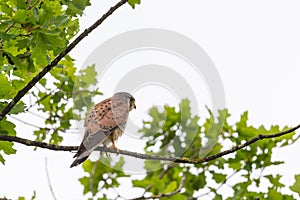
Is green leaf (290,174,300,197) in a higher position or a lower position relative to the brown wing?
higher

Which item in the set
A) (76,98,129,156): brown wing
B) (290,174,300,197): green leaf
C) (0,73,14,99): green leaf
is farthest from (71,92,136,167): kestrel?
(290,174,300,197): green leaf

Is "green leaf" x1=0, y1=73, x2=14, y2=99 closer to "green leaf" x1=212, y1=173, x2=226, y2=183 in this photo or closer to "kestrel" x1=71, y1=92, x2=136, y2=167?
"kestrel" x1=71, y1=92, x2=136, y2=167

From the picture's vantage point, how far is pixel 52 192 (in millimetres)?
8297

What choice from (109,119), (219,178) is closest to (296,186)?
(219,178)

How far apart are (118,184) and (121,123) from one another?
3786mm

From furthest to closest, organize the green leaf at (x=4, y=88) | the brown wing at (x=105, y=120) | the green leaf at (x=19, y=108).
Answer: the brown wing at (x=105, y=120) < the green leaf at (x=4, y=88) < the green leaf at (x=19, y=108)

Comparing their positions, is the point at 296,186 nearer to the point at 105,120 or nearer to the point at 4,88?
the point at 105,120

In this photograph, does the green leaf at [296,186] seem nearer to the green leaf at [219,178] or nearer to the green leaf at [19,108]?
the green leaf at [219,178]

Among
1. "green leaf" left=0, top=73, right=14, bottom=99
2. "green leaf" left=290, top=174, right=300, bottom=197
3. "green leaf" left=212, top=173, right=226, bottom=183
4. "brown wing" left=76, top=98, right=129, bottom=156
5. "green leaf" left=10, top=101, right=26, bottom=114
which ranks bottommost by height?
"green leaf" left=10, top=101, right=26, bottom=114

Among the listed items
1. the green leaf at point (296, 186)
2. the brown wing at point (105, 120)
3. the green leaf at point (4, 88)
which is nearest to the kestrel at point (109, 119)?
the brown wing at point (105, 120)

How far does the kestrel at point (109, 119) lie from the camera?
279 inches

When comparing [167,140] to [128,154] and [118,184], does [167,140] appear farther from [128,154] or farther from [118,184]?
[128,154]

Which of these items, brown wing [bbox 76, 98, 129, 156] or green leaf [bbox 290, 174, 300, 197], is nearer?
brown wing [bbox 76, 98, 129, 156]

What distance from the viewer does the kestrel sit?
279 inches
